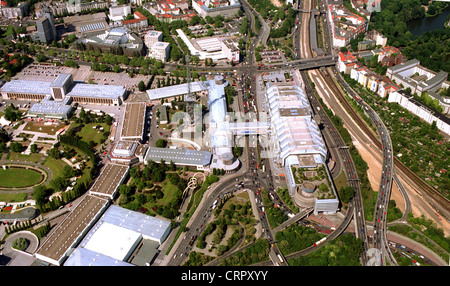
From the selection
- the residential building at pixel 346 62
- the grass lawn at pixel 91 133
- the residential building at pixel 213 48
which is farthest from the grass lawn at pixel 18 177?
the residential building at pixel 346 62

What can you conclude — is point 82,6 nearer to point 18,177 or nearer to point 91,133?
point 91,133

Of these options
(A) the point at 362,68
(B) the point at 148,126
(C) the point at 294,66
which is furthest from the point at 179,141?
(A) the point at 362,68

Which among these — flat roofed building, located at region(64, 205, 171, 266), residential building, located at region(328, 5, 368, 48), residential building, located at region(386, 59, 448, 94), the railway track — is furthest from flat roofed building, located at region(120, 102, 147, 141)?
residential building, located at region(328, 5, 368, 48)

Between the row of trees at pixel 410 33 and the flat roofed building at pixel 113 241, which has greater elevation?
the row of trees at pixel 410 33

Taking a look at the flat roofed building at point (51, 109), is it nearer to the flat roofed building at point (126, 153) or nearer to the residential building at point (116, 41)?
the flat roofed building at point (126, 153)

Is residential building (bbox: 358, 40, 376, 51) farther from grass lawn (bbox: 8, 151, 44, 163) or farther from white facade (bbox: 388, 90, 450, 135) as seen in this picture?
grass lawn (bbox: 8, 151, 44, 163)

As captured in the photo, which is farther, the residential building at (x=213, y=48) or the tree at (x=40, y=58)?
the tree at (x=40, y=58)
